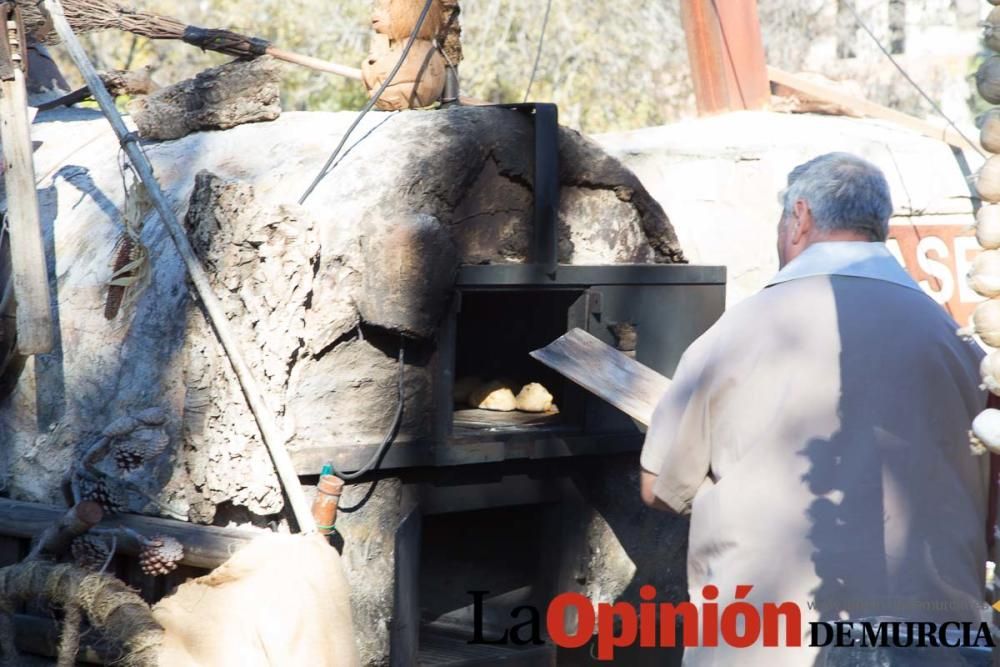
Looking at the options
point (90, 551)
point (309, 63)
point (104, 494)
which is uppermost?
point (309, 63)

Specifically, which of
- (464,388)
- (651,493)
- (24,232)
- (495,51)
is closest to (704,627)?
(651,493)

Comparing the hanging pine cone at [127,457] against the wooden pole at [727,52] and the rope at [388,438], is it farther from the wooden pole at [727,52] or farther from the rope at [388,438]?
the wooden pole at [727,52]

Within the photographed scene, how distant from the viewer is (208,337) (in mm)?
3385

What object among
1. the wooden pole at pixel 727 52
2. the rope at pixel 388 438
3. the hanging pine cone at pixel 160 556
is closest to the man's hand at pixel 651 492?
the rope at pixel 388 438

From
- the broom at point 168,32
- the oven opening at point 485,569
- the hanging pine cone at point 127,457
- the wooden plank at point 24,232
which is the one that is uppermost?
the broom at point 168,32

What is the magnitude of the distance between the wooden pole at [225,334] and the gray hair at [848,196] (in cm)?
139

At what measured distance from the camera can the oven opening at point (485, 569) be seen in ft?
13.3

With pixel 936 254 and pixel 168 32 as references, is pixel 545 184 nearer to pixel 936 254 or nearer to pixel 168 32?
pixel 168 32

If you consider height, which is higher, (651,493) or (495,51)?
(495,51)

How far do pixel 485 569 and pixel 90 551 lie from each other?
4.57ft

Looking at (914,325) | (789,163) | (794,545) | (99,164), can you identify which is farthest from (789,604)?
(789,163)

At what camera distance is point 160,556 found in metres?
3.24

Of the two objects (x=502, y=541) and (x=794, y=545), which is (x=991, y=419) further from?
(x=502, y=541)

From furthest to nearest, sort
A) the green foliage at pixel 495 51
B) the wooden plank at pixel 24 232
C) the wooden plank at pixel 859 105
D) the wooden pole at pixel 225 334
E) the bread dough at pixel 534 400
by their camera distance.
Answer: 1. the green foliage at pixel 495 51
2. the wooden plank at pixel 859 105
3. the bread dough at pixel 534 400
4. the wooden plank at pixel 24 232
5. the wooden pole at pixel 225 334
